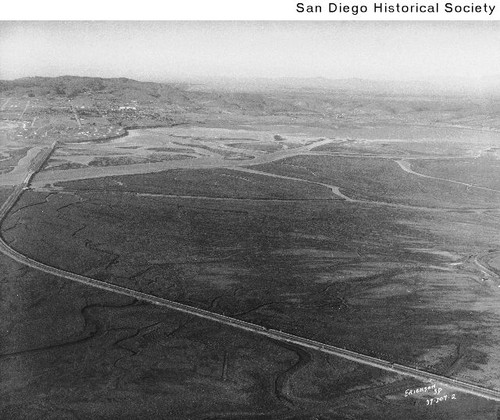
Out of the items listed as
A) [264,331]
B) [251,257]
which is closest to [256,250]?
[251,257]
